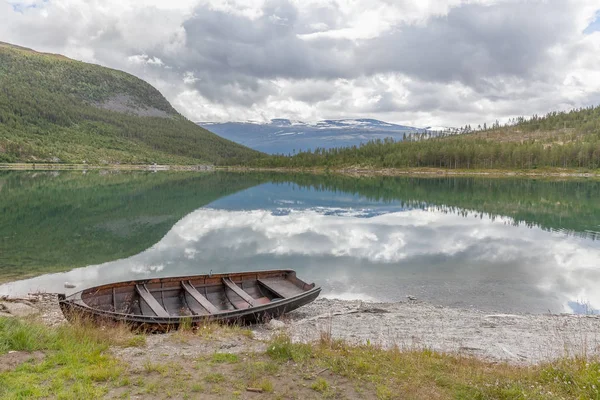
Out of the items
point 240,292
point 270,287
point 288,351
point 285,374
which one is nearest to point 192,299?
point 240,292

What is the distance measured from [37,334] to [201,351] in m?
4.48

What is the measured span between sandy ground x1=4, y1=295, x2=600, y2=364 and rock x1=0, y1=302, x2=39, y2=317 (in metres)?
0.42

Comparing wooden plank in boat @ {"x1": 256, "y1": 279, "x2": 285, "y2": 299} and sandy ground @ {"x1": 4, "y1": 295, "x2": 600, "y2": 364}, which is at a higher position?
wooden plank in boat @ {"x1": 256, "y1": 279, "x2": 285, "y2": 299}

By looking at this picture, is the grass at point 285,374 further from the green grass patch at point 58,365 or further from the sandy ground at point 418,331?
the sandy ground at point 418,331

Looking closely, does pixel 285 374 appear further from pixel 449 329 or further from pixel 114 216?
pixel 114 216

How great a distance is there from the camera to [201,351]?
40.1ft

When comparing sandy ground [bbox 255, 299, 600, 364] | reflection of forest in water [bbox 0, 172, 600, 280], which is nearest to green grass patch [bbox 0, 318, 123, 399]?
sandy ground [bbox 255, 299, 600, 364]

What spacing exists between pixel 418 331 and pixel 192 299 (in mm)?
9473

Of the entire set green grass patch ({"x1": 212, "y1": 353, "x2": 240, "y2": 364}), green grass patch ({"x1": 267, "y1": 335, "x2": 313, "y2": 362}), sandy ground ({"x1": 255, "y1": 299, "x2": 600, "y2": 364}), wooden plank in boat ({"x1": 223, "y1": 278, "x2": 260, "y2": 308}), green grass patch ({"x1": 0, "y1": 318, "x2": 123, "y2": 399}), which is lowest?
sandy ground ({"x1": 255, "y1": 299, "x2": 600, "y2": 364})

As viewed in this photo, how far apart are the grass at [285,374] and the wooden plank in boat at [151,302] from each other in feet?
10.9

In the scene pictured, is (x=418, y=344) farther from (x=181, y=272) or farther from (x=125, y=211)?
(x=125, y=211)

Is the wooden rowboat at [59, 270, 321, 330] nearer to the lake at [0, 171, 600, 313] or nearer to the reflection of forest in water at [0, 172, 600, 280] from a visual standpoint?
the lake at [0, 171, 600, 313]

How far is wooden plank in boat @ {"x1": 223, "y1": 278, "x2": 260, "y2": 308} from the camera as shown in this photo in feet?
Answer: 57.2

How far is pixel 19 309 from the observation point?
682 inches
